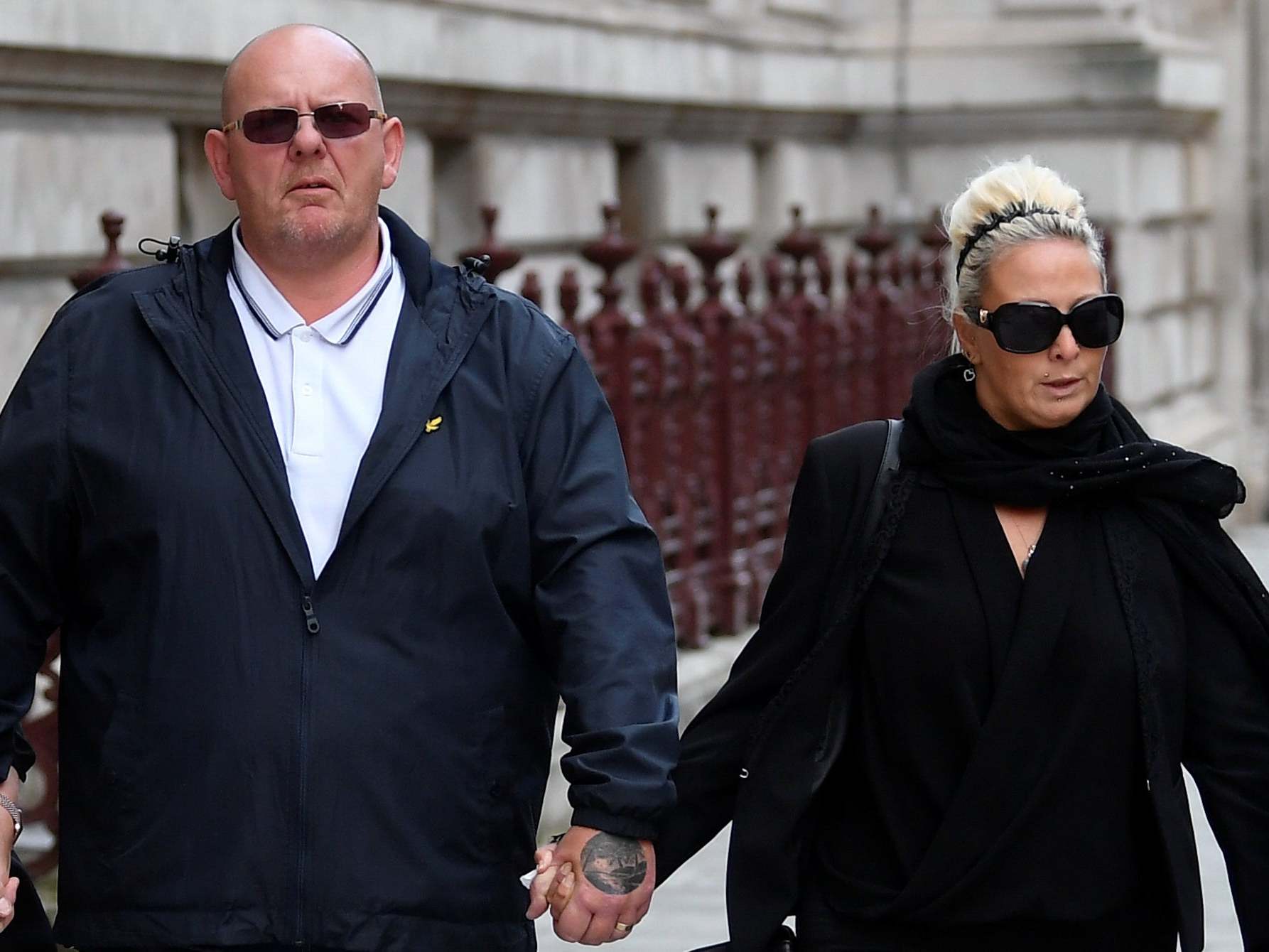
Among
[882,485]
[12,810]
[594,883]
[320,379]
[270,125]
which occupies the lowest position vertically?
[594,883]

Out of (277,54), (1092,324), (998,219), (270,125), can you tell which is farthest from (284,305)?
(1092,324)

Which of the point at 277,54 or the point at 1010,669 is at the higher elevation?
the point at 277,54

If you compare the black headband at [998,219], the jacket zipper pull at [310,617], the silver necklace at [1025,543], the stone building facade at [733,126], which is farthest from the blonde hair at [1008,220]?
the stone building facade at [733,126]

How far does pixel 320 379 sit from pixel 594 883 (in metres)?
0.80

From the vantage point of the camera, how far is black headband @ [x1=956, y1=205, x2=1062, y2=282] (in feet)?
12.7

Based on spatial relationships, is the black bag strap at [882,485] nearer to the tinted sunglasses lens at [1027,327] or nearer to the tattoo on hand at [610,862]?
the tinted sunglasses lens at [1027,327]

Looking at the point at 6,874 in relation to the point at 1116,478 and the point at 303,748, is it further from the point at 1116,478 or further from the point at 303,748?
the point at 1116,478

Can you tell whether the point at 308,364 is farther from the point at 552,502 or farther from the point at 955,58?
the point at 955,58

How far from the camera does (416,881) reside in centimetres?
363

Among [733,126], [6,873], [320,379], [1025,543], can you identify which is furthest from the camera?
[733,126]

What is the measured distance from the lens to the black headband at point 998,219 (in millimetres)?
3875

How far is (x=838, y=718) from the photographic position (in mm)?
3889

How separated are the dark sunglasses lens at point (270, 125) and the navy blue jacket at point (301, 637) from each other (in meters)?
0.21

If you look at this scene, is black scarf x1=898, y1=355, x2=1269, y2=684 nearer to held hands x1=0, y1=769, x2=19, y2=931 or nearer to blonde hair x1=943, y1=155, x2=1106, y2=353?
blonde hair x1=943, y1=155, x2=1106, y2=353
